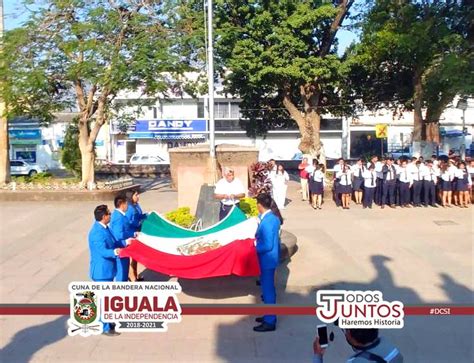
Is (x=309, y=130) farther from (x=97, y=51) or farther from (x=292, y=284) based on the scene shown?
(x=292, y=284)

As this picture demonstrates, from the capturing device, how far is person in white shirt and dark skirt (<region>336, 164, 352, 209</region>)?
18.3 metres

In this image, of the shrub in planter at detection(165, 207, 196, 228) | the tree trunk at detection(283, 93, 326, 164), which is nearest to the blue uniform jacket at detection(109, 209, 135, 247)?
the shrub in planter at detection(165, 207, 196, 228)

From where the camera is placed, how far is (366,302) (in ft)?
12.4

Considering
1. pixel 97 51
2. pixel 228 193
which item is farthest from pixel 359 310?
pixel 97 51

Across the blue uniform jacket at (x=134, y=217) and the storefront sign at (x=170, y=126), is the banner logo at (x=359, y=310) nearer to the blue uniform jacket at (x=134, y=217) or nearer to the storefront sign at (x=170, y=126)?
the blue uniform jacket at (x=134, y=217)

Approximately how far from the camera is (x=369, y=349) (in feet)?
11.2

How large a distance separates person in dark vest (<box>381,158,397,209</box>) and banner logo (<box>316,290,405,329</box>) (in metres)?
14.8

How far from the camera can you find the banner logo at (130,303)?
3900 mm

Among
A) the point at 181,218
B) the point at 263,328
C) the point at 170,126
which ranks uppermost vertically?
the point at 170,126

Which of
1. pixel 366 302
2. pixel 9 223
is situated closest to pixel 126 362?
pixel 366 302

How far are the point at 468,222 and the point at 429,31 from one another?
318 inches

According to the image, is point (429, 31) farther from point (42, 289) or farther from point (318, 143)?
point (42, 289)

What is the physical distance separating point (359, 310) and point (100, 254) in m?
3.95

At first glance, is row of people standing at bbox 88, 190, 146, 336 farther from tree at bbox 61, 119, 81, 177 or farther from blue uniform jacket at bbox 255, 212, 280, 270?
tree at bbox 61, 119, 81, 177
